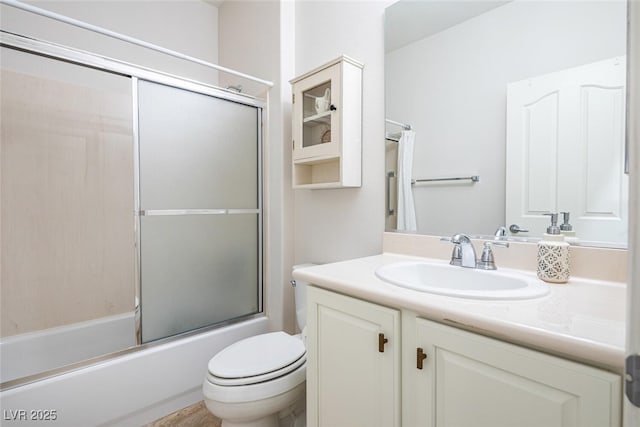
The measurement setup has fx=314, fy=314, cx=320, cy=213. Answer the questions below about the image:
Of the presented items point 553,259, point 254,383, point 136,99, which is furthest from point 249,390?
point 136,99

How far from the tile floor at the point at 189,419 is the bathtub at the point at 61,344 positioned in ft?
1.74

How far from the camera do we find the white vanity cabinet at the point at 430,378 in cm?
57

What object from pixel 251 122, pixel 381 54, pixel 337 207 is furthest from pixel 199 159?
pixel 381 54

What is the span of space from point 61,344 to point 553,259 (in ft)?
8.31

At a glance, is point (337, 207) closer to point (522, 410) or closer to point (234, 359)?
point (234, 359)

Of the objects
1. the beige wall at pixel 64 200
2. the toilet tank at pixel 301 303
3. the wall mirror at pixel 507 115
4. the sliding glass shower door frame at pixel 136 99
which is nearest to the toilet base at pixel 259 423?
the toilet tank at pixel 301 303

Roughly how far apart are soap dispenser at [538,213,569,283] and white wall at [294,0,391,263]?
2.22ft

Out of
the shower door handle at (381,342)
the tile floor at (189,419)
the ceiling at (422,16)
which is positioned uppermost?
the ceiling at (422,16)

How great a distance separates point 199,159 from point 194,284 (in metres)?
0.71

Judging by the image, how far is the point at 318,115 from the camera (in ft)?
5.34

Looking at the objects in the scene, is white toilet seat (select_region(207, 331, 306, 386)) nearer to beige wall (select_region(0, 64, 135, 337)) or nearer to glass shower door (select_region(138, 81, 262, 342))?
glass shower door (select_region(138, 81, 262, 342))

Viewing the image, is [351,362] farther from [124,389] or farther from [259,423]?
[124,389]

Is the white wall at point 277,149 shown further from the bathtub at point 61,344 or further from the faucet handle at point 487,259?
the faucet handle at point 487,259

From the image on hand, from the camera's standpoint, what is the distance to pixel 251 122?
6.56ft
